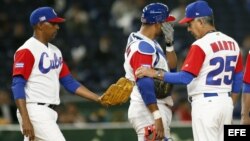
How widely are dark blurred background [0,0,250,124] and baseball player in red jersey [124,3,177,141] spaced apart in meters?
6.16

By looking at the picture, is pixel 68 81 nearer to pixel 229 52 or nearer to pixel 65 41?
pixel 229 52

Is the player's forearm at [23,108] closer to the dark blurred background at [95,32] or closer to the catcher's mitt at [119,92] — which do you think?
the catcher's mitt at [119,92]

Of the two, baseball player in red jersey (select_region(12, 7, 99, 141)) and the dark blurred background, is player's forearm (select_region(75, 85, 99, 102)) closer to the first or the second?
baseball player in red jersey (select_region(12, 7, 99, 141))

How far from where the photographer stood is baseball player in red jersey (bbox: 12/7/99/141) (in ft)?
26.7

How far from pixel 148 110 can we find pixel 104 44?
25.8 ft

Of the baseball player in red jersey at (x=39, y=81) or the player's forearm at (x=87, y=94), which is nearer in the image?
the baseball player in red jersey at (x=39, y=81)

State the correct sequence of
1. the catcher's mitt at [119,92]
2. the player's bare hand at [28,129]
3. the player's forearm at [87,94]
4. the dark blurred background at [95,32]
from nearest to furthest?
the player's bare hand at [28,129] < the catcher's mitt at [119,92] < the player's forearm at [87,94] < the dark blurred background at [95,32]

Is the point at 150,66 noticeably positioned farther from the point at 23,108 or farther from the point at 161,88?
the point at 23,108

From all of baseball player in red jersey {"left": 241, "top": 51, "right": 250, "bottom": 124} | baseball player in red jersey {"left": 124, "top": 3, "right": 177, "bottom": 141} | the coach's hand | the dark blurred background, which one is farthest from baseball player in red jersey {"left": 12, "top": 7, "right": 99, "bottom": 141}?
the dark blurred background

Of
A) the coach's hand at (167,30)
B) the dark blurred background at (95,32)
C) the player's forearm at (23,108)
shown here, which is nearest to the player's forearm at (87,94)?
the player's forearm at (23,108)

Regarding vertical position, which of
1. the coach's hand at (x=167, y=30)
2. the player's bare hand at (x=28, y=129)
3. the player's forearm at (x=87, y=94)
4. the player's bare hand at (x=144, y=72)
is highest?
the coach's hand at (x=167, y=30)

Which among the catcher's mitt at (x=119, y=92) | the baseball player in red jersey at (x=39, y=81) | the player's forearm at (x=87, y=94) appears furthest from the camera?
the player's forearm at (x=87, y=94)

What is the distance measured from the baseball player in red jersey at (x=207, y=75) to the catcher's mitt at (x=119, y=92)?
19.0 inches

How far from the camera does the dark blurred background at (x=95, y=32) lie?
51.3 feet
